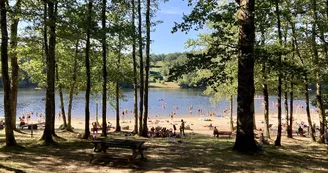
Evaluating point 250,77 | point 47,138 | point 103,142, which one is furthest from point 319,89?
point 47,138

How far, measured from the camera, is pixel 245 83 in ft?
33.3

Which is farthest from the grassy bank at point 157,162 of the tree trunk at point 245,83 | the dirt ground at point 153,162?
the tree trunk at point 245,83

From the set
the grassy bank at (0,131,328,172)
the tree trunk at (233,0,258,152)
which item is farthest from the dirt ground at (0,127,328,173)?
the tree trunk at (233,0,258,152)

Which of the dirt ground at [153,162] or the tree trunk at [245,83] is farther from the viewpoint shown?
the tree trunk at [245,83]

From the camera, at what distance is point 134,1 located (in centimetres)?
1947

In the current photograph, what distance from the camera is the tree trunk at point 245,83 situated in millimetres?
10000

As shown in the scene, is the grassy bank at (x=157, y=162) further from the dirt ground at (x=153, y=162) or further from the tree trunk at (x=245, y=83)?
the tree trunk at (x=245, y=83)

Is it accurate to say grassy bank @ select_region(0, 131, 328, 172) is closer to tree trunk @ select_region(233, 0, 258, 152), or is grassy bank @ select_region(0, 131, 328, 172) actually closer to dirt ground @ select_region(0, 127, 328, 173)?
dirt ground @ select_region(0, 127, 328, 173)

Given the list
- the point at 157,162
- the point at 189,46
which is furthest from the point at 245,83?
the point at 189,46

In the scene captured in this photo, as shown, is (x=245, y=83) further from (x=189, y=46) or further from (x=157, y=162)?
(x=189, y=46)

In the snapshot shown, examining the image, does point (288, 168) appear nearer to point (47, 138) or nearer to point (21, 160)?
point (21, 160)

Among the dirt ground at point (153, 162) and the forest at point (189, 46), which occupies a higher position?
the forest at point (189, 46)

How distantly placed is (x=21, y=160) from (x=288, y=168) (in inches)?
312

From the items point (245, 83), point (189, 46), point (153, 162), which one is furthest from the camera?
point (189, 46)
